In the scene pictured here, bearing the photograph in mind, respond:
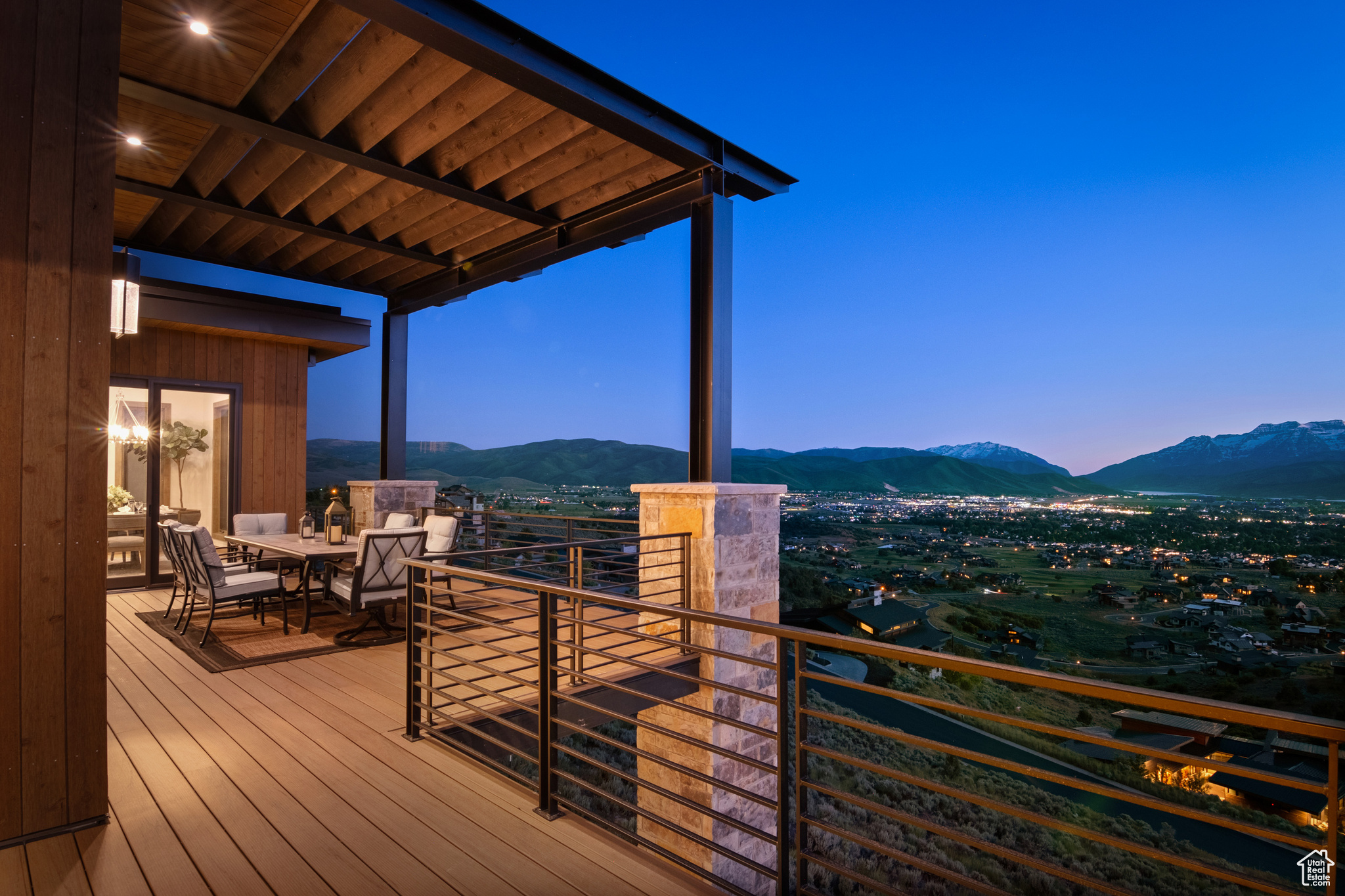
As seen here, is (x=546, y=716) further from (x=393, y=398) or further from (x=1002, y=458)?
(x=1002, y=458)

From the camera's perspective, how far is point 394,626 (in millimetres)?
5445

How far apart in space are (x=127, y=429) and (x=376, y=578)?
4.46 metres

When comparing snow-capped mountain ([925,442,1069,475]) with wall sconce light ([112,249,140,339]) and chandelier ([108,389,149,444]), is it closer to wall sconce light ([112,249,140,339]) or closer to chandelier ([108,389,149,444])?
chandelier ([108,389,149,444])

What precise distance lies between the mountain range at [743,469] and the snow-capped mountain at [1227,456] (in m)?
1.46

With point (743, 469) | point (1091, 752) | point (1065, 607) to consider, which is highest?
point (743, 469)

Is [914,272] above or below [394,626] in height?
above

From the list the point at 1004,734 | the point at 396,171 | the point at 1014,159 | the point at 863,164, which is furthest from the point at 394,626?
the point at 863,164

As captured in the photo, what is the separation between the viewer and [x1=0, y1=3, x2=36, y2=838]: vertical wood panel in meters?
2.14

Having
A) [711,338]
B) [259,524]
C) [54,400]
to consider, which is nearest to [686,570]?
[711,338]

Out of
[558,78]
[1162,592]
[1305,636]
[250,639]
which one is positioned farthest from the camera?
[1162,592]

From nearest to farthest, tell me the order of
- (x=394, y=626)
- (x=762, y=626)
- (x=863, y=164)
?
(x=762, y=626)
(x=394, y=626)
(x=863, y=164)

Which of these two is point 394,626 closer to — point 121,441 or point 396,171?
point 396,171

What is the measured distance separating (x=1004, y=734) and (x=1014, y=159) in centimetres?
2310

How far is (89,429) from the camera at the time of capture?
2.33 meters
